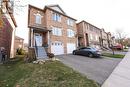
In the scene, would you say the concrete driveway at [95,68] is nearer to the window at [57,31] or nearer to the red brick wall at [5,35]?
the window at [57,31]

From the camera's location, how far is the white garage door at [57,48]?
22.0 m

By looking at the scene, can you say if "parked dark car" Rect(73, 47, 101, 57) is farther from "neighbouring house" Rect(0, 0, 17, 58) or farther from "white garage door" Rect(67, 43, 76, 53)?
"neighbouring house" Rect(0, 0, 17, 58)

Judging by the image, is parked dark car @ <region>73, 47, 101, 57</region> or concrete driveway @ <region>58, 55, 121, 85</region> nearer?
concrete driveway @ <region>58, 55, 121, 85</region>

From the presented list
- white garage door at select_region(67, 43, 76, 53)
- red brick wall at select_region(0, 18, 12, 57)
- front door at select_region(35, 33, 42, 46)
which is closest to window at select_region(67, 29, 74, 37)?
white garage door at select_region(67, 43, 76, 53)

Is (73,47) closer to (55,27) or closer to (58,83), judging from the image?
(55,27)

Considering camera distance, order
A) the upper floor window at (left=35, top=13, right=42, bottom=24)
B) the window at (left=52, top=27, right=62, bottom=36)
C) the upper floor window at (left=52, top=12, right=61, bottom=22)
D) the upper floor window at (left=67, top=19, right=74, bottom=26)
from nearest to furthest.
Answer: the upper floor window at (left=35, top=13, right=42, bottom=24) → the window at (left=52, top=27, right=62, bottom=36) → the upper floor window at (left=52, top=12, right=61, bottom=22) → the upper floor window at (left=67, top=19, right=74, bottom=26)

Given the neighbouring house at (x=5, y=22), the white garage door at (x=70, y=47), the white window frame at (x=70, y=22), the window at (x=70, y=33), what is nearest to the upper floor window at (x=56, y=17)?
the white window frame at (x=70, y=22)

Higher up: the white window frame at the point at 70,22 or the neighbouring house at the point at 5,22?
the white window frame at the point at 70,22

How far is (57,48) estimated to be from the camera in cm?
2292

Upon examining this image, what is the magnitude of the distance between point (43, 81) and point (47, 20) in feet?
51.2

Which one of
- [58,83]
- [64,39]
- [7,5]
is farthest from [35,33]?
[58,83]

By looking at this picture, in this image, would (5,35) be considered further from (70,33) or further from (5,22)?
(70,33)

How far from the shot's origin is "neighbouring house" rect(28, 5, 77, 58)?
20.5 m

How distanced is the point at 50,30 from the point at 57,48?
12.4 feet
